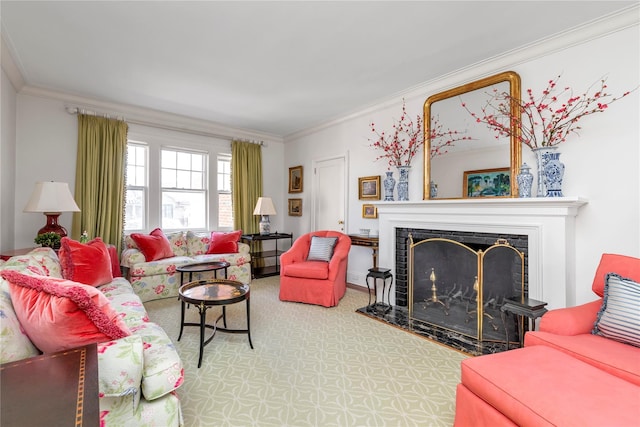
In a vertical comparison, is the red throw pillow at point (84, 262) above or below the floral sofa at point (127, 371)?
above

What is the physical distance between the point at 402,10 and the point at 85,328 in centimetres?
276

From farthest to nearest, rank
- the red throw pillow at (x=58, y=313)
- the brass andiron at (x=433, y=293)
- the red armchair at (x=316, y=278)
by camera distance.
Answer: the red armchair at (x=316, y=278) < the brass andiron at (x=433, y=293) < the red throw pillow at (x=58, y=313)

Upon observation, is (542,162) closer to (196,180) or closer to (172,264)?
(172,264)

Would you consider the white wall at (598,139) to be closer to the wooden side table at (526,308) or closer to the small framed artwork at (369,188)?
the wooden side table at (526,308)

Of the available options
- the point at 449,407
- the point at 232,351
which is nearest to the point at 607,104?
the point at 449,407

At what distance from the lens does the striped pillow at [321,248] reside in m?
3.92

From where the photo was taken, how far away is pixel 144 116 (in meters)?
4.40

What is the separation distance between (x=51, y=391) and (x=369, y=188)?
3830mm

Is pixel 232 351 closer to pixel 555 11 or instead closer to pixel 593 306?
pixel 593 306

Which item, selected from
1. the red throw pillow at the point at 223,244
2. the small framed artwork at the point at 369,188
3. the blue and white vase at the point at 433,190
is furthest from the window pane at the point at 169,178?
the blue and white vase at the point at 433,190

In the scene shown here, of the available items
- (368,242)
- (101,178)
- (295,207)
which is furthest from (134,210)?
(368,242)

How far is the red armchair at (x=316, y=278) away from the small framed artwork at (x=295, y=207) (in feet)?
5.63

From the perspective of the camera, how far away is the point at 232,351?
246 cm

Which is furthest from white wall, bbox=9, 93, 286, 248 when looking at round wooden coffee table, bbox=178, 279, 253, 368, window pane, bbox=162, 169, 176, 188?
round wooden coffee table, bbox=178, 279, 253, 368
